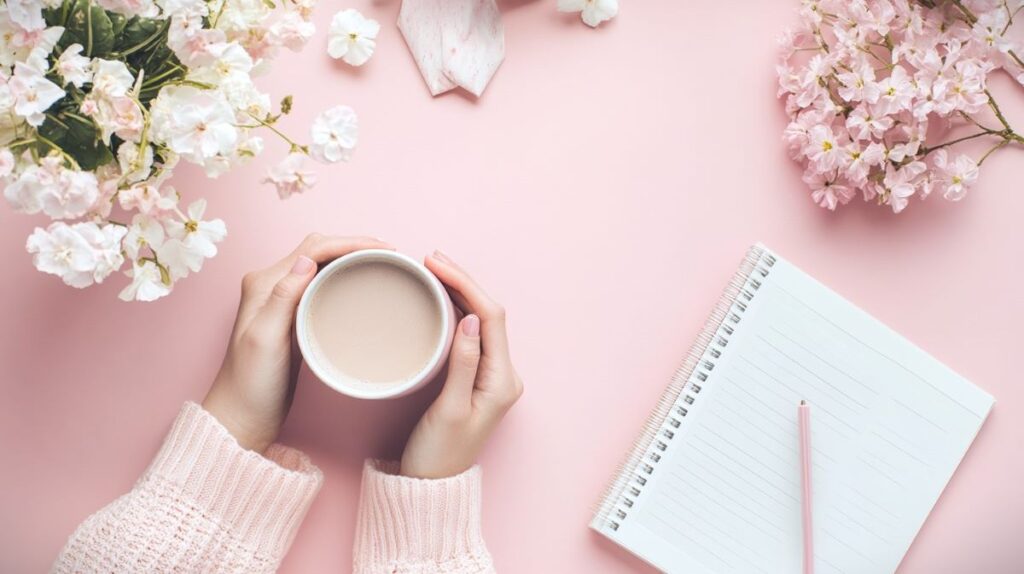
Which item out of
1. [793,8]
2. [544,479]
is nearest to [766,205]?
[793,8]

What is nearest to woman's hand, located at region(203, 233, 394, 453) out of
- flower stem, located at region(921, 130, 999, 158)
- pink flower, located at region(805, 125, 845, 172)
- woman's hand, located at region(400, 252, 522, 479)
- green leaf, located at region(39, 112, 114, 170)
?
woman's hand, located at region(400, 252, 522, 479)

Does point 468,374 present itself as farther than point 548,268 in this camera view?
No

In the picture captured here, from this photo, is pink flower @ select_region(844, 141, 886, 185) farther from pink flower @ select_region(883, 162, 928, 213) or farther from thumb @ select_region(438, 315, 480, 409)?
thumb @ select_region(438, 315, 480, 409)

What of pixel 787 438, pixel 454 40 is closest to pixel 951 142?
pixel 787 438

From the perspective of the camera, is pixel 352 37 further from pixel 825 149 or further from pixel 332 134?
pixel 825 149

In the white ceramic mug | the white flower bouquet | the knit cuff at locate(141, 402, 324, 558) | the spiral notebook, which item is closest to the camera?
the white flower bouquet

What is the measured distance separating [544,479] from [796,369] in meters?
0.33

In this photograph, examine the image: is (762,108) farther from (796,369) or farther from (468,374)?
(468,374)

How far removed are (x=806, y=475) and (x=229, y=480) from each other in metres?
0.64

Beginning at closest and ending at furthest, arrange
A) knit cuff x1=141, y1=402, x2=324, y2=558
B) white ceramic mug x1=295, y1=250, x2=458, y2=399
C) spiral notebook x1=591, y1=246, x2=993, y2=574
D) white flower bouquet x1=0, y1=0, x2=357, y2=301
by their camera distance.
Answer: white flower bouquet x1=0, y1=0, x2=357, y2=301
white ceramic mug x1=295, y1=250, x2=458, y2=399
knit cuff x1=141, y1=402, x2=324, y2=558
spiral notebook x1=591, y1=246, x2=993, y2=574

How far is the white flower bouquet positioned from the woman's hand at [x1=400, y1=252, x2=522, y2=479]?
0.80 ft

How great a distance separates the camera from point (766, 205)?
1039mm

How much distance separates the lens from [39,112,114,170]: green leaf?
68 cm

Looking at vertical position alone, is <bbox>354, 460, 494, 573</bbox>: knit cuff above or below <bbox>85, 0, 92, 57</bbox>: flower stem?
below
